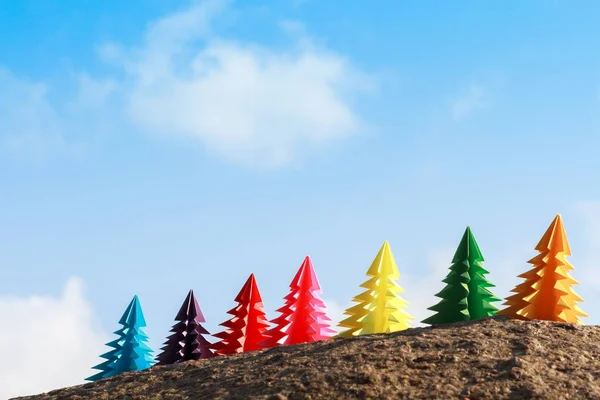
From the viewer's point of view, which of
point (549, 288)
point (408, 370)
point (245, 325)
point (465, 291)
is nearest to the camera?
point (408, 370)

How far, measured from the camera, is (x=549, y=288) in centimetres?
1692

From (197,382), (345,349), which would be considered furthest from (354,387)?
(197,382)

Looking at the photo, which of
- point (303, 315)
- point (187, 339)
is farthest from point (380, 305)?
point (187, 339)

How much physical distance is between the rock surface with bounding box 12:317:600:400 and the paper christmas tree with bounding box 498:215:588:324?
92 cm

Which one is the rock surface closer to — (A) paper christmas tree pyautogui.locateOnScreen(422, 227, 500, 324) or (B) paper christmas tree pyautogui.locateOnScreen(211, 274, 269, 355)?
(A) paper christmas tree pyautogui.locateOnScreen(422, 227, 500, 324)

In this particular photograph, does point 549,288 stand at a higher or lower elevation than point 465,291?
lower

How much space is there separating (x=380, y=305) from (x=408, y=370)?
18.4 ft

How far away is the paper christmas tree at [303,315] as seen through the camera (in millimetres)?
19250

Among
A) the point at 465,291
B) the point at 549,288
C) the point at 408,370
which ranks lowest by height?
the point at 408,370

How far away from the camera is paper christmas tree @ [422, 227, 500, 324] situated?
17.7m

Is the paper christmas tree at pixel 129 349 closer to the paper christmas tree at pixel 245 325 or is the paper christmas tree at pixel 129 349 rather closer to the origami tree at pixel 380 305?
the paper christmas tree at pixel 245 325

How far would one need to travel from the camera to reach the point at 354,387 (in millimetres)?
12586

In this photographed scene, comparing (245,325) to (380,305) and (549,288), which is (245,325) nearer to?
(380,305)

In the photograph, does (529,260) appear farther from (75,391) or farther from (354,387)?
(75,391)
